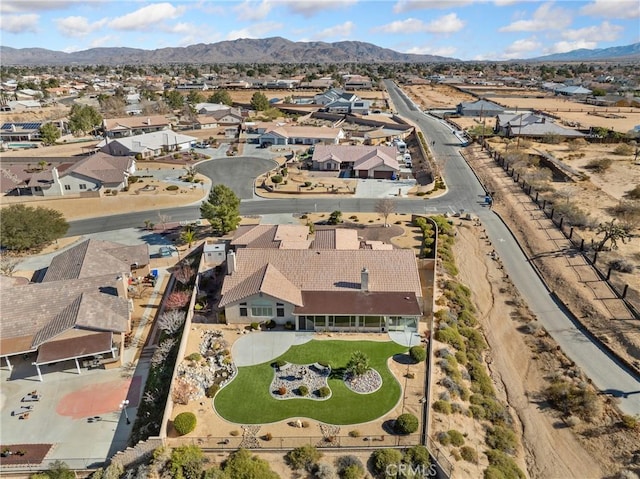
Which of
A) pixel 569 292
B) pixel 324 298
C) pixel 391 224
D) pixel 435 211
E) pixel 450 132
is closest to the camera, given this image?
pixel 324 298

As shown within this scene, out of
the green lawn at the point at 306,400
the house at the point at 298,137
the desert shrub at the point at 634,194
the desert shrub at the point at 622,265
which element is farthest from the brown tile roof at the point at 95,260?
the desert shrub at the point at 634,194

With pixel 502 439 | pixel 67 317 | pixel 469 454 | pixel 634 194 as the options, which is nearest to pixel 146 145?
pixel 67 317

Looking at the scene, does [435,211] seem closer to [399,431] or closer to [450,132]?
[399,431]

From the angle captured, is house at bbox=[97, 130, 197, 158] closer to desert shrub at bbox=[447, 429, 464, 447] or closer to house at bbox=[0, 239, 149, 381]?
house at bbox=[0, 239, 149, 381]

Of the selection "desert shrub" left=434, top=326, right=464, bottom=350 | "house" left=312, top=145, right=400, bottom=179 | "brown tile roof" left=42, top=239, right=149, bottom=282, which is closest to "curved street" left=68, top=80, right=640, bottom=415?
"desert shrub" left=434, top=326, right=464, bottom=350

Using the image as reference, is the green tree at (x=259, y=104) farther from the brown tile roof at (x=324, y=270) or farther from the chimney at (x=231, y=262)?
the chimney at (x=231, y=262)

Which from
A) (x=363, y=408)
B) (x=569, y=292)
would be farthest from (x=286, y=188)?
(x=363, y=408)
